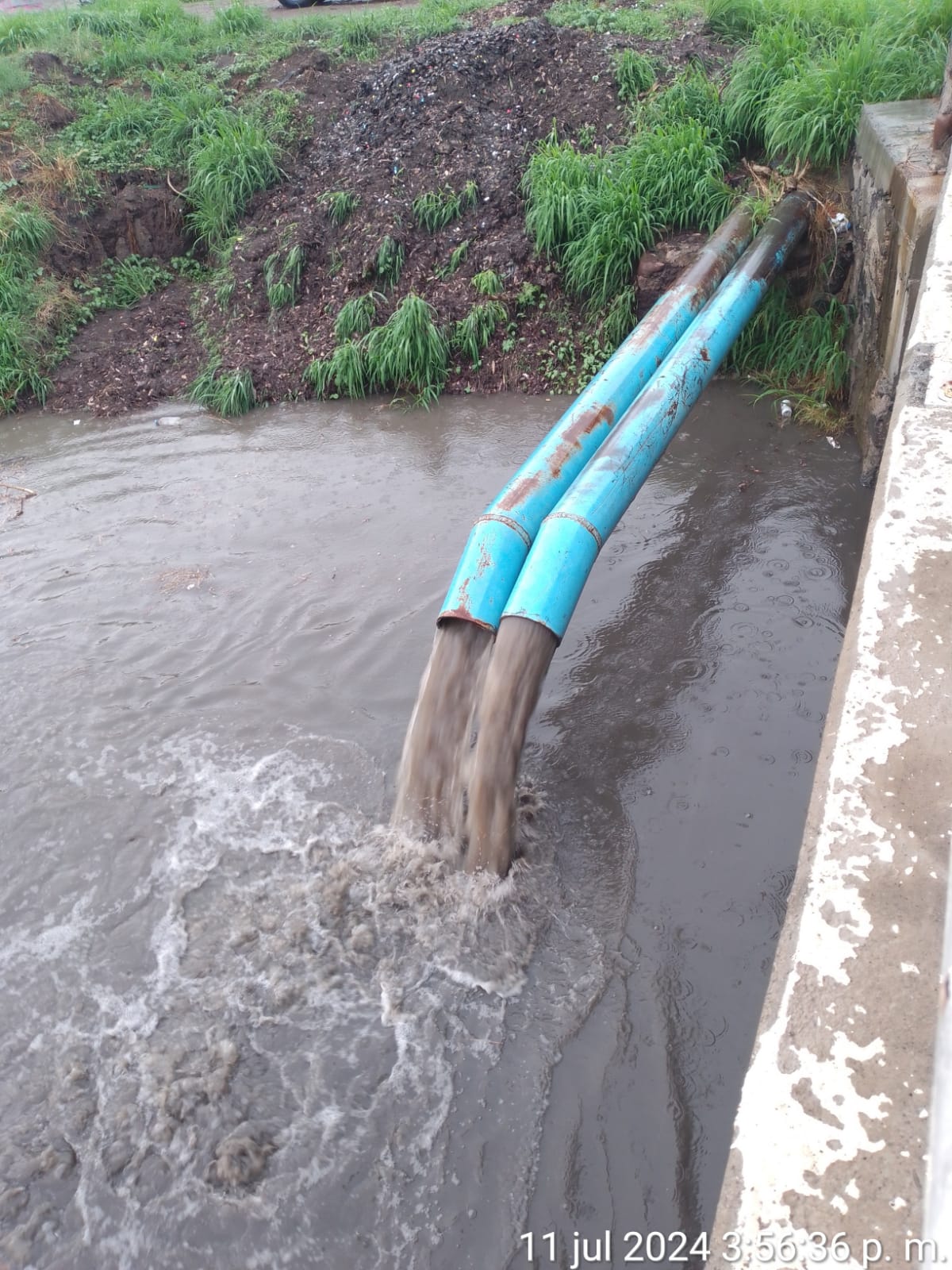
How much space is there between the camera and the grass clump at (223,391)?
260 inches

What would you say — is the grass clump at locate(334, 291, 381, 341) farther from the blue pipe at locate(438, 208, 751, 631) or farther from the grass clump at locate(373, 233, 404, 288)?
the blue pipe at locate(438, 208, 751, 631)

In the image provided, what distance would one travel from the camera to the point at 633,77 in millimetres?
7410

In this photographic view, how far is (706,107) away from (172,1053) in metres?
7.29

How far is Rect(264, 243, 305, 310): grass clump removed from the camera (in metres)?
7.23

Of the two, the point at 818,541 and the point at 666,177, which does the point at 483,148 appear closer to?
the point at 666,177

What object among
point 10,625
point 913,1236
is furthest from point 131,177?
point 913,1236

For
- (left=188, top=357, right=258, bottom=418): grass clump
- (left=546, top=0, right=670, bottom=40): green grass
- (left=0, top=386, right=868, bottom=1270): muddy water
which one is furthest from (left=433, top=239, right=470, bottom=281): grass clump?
(left=546, top=0, right=670, bottom=40): green grass

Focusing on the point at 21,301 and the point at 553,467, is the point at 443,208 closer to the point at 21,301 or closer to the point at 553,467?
the point at 21,301

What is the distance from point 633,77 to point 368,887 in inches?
282

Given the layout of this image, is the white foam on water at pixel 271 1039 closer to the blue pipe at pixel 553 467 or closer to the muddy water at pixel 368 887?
the muddy water at pixel 368 887

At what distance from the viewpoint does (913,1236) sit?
1403 mm

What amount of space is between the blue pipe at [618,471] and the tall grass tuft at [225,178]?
202 inches

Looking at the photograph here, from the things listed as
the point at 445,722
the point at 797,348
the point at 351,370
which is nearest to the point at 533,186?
the point at 351,370

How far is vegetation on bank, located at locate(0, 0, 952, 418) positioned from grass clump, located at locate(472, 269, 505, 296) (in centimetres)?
1
